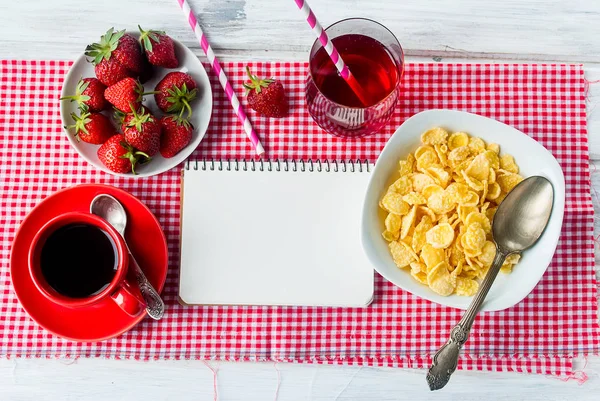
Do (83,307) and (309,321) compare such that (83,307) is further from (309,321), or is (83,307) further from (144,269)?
(309,321)

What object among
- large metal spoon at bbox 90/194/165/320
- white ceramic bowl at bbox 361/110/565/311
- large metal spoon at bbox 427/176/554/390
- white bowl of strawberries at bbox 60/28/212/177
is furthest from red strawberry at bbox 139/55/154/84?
large metal spoon at bbox 427/176/554/390

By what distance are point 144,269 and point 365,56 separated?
502 mm

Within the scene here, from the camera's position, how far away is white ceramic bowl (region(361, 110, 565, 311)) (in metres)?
0.94

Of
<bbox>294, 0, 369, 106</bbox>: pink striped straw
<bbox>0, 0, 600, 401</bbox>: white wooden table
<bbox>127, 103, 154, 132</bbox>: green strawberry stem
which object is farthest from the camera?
<bbox>0, 0, 600, 401</bbox>: white wooden table

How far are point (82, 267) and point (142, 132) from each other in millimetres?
228

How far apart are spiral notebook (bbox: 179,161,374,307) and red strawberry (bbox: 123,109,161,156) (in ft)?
0.29

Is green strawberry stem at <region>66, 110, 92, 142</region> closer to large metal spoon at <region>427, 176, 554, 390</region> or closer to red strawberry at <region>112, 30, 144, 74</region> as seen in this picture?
red strawberry at <region>112, 30, 144, 74</region>

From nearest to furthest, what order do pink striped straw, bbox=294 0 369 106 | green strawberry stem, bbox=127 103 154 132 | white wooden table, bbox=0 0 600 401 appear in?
1. pink striped straw, bbox=294 0 369 106
2. green strawberry stem, bbox=127 103 154 132
3. white wooden table, bbox=0 0 600 401

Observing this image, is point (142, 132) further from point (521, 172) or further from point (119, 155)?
point (521, 172)

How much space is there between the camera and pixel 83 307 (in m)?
0.96

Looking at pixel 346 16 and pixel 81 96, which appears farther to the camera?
pixel 346 16

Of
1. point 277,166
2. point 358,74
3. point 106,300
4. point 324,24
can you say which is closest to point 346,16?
point 324,24

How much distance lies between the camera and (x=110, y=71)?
39.2 inches

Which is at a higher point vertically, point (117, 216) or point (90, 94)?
point (90, 94)
